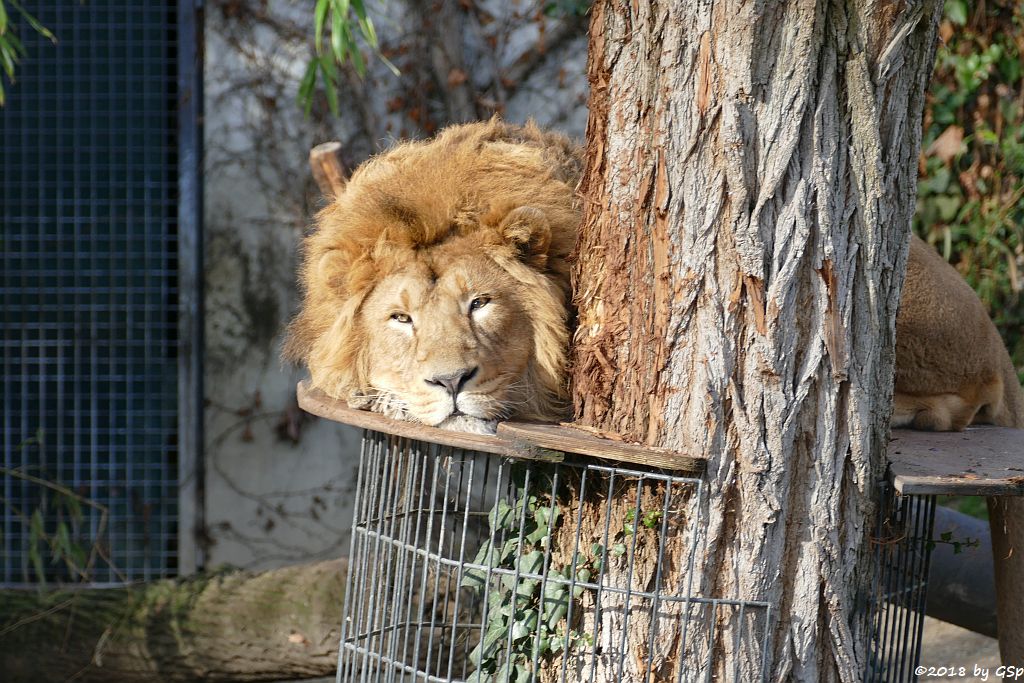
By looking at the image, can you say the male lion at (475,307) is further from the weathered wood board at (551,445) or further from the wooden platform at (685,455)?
the weathered wood board at (551,445)

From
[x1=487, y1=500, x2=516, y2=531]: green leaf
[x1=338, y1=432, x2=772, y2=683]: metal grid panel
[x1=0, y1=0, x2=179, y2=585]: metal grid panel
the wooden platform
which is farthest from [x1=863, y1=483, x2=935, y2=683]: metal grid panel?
[x1=0, y1=0, x2=179, y2=585]: metal grid panel

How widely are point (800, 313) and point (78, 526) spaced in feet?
16.9

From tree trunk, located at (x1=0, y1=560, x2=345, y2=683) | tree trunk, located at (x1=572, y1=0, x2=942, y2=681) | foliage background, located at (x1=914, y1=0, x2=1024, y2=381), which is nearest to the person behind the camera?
tree trunk, located at (x1=572, y1=0, x2=942, y2=681)

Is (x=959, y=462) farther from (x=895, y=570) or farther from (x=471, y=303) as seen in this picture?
(x=471, y=303)

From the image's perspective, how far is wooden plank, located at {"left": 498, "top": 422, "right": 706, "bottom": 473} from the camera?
2.24 m

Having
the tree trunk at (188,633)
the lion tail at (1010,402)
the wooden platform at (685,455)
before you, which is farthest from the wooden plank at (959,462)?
the tree trunk at (188,633)

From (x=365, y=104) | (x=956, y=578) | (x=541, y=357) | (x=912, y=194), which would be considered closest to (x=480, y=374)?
(x=541, y=357)

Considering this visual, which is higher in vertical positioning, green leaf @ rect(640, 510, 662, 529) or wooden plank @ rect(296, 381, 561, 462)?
wooden plank @ rect(296, 381, 561, 462)

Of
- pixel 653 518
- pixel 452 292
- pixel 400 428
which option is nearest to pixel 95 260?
pixel 452 292

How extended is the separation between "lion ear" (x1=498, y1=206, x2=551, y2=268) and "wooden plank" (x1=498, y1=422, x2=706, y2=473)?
767 millimetres

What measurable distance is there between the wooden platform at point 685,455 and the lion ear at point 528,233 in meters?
0.62

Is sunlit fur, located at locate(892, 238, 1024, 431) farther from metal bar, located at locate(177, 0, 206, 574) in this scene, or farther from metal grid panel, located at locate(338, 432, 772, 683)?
metal bar, located at locate(177, 0, 206, 574)

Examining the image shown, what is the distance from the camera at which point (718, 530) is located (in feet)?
7.48

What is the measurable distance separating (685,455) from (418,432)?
2.08 ft
